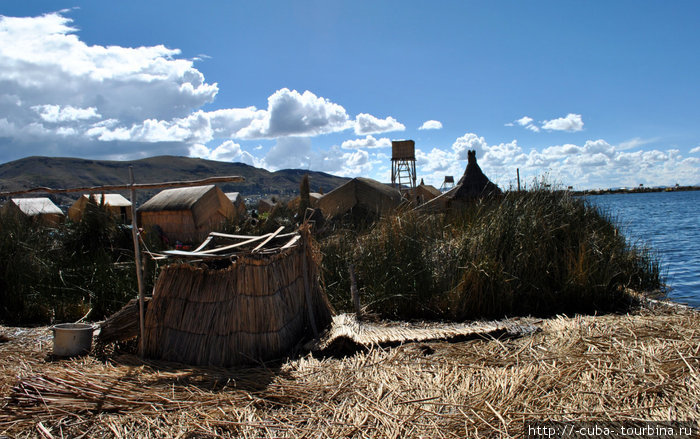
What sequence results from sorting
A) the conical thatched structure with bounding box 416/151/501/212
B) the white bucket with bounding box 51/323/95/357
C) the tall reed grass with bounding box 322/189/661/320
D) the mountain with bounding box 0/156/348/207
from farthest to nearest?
the mountain with bounding box 0/156/348/207
the conical thatched structure with bounding box 416/151/501/212
the tall reed grass with bounding box 322/189/661/320
the white bucket with bounding box 51/323/95/357

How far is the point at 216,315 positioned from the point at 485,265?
10.3 feet

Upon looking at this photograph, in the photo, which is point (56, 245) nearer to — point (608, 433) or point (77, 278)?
point (77, 278)

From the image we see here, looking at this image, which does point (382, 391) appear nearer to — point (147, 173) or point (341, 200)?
point (341, 200)

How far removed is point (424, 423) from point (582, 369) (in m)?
1.25

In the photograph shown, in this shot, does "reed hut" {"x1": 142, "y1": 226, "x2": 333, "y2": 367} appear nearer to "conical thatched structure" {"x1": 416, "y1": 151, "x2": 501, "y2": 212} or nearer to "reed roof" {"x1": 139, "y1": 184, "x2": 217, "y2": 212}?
"conical thatched structure" {"x1": 416, "y1": 151, "x2": 501, "y2": 212}

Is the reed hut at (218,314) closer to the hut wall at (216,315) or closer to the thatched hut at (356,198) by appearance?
the hut wall at (216,315)

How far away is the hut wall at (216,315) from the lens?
12.9 feet

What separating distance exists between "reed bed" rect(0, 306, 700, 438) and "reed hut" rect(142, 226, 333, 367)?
0.20 metres

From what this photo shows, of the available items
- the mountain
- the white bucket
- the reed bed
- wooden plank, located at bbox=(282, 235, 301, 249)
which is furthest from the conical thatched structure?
the mountain

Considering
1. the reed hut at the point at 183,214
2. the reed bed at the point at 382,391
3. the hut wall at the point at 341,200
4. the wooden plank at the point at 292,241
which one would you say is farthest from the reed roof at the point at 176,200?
the reed bed at the point at 382,391

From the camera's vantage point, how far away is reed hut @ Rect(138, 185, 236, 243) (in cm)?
1288

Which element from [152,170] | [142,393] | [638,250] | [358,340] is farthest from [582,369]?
[152,170]

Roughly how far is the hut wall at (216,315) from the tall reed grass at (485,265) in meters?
1.81

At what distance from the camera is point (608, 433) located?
244cm
